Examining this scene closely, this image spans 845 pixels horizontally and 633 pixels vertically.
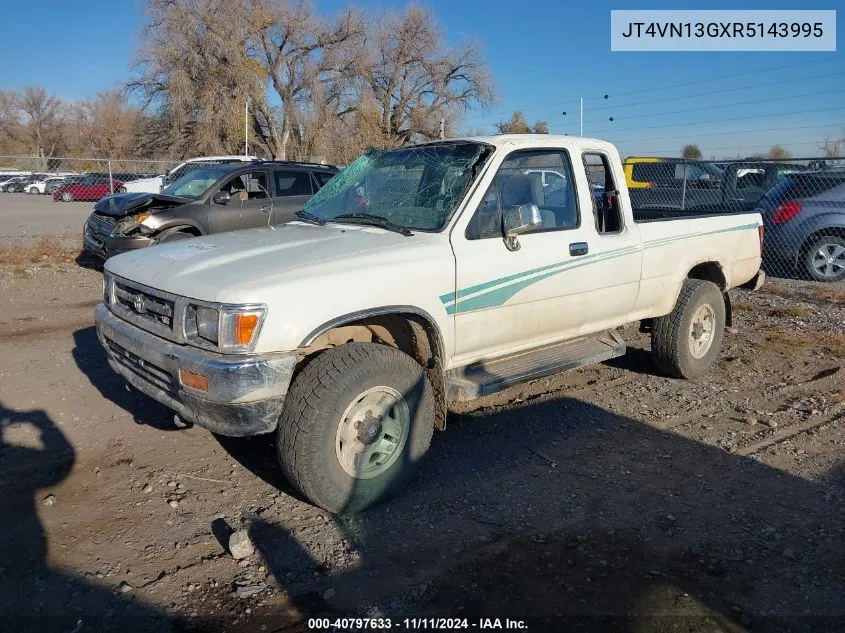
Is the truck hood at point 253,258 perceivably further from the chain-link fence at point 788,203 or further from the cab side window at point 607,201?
the chain-link fence at point 788,203

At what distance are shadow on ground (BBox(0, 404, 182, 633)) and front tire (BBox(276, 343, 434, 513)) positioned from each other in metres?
0.95

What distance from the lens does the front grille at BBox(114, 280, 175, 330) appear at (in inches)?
143

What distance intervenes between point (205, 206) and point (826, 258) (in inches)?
372

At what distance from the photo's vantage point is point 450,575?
3.17 meters

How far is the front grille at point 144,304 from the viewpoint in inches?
143

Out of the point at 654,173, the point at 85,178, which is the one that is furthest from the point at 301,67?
the point at 654,173

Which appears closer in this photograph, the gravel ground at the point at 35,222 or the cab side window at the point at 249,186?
the cab side window at the point at 249,186

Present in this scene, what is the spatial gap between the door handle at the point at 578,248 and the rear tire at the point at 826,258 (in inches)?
306

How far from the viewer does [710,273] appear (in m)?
6.12

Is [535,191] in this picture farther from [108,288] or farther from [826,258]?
[826,258]

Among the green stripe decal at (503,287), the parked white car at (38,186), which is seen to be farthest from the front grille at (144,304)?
the parked white car at (38,186)

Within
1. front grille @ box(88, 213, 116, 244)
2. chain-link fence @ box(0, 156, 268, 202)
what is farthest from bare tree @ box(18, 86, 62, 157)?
front grille @ box(88, 213, 116, 244)

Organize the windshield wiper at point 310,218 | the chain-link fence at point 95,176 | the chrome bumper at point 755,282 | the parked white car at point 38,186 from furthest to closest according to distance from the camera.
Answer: the parked white car at point 38,186, the chain-link fence at point 95,176, the chrome bumper at point 755,282, the windshield wiper at point 310,218

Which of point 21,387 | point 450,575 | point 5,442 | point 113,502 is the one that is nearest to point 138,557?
point 113,502
